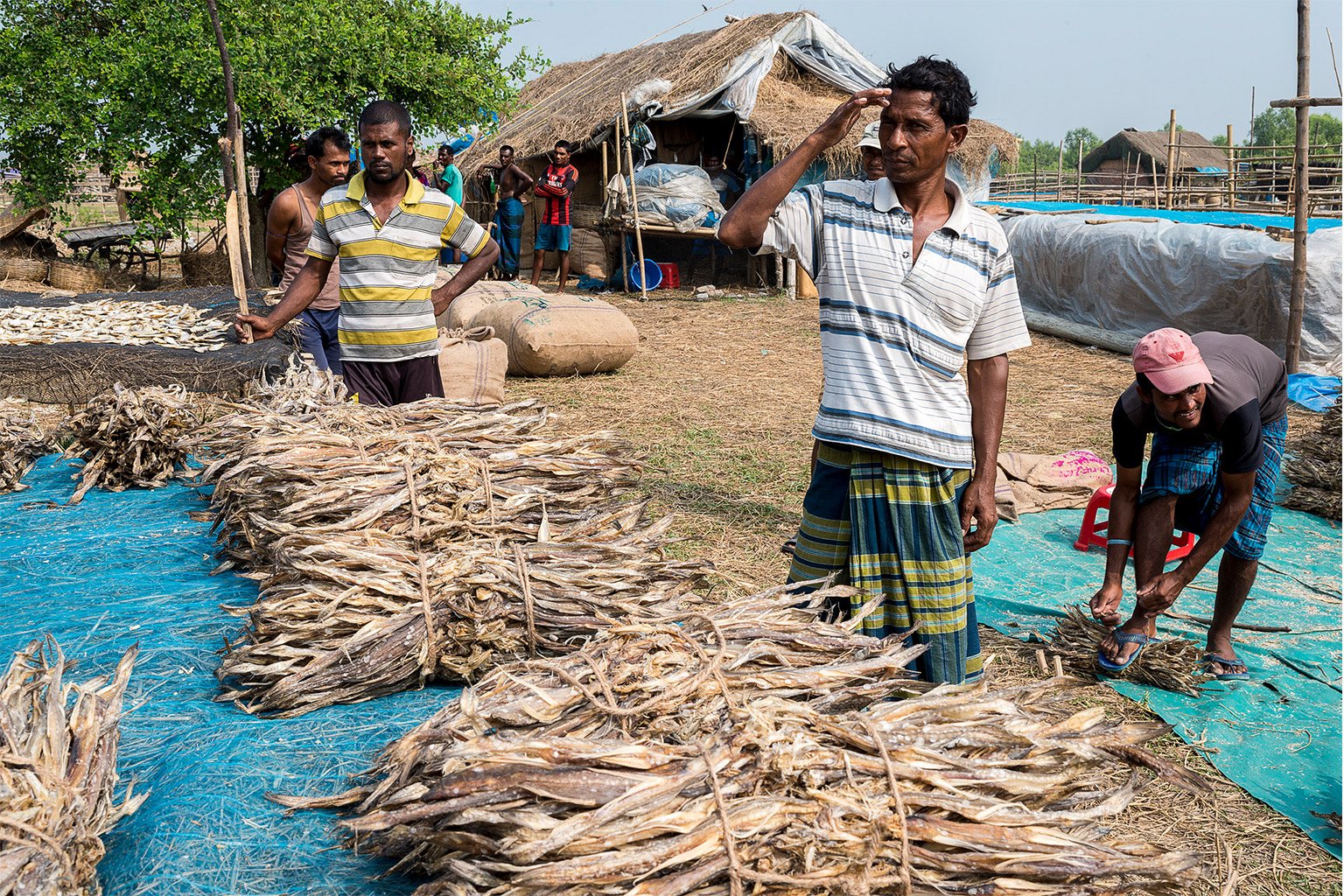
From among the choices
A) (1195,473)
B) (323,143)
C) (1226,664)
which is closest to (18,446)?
(323,143)

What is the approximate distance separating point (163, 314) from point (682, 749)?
7.80m

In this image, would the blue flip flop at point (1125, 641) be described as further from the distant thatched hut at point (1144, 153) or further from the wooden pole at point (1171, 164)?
the distant thatched hut at point (1144, 153)

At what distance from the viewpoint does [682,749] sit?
5.63 ft

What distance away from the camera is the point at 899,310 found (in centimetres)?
247

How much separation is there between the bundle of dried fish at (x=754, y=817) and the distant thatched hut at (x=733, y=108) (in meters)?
12.5

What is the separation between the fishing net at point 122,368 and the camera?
20.9 ft

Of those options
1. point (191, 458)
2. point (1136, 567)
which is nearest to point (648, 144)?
point (191, 458)

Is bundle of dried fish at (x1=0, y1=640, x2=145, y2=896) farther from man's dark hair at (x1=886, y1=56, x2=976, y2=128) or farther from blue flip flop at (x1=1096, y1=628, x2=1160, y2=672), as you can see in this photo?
blue flip flop at (x1=1096, y1=628, x2=1160, y2=672)

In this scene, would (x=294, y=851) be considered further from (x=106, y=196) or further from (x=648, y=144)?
(x=106, y=196)

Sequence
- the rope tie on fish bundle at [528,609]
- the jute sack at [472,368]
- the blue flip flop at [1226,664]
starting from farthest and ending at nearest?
1. the jute sack at [472,368]
2. the blue flip flop at [1226,664]
3. the rope tie on fish bundle at [528,609]

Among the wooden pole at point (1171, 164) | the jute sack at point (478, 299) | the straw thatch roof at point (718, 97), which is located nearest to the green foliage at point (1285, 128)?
the wooden pole at point (1171, 164)

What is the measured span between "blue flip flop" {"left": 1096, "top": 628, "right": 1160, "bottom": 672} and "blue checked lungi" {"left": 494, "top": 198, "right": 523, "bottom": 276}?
35.6 feet

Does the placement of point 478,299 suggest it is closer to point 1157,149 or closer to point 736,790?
point 736,790

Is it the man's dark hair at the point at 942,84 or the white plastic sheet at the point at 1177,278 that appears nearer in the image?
the man's dark hair at the point at 942,84
